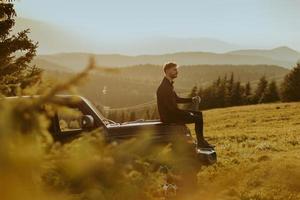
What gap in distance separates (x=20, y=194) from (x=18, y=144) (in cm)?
22

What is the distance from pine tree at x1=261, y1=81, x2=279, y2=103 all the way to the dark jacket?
311ft

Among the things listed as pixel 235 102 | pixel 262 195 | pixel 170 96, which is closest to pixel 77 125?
pixel 170 96

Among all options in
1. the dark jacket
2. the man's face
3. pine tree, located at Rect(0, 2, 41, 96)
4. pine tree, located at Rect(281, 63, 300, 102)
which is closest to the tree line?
pine tree, located at Rect(281, 63, 300, 102)

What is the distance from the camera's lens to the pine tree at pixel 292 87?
92375 millimetres

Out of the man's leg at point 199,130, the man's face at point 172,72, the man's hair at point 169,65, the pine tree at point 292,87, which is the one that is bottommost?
the pine tree at point 292,87

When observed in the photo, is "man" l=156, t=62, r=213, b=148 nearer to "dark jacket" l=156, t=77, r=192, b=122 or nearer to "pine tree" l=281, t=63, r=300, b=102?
"dark jacket" l=156, t=77, r=192, b=122

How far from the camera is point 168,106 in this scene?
11.5 meters

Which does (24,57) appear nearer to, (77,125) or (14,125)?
(77,125)

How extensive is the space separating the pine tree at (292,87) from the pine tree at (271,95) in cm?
982

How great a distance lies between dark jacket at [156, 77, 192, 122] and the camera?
11.4 meters

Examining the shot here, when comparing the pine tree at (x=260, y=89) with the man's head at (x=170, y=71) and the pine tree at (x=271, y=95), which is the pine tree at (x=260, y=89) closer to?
the pine tree at (x=271, y=95)

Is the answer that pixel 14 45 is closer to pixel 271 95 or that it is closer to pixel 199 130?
pixel 199 130

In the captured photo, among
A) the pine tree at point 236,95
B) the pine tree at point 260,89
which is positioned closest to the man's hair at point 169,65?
the pine tree at point 260,89

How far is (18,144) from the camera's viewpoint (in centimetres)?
231
